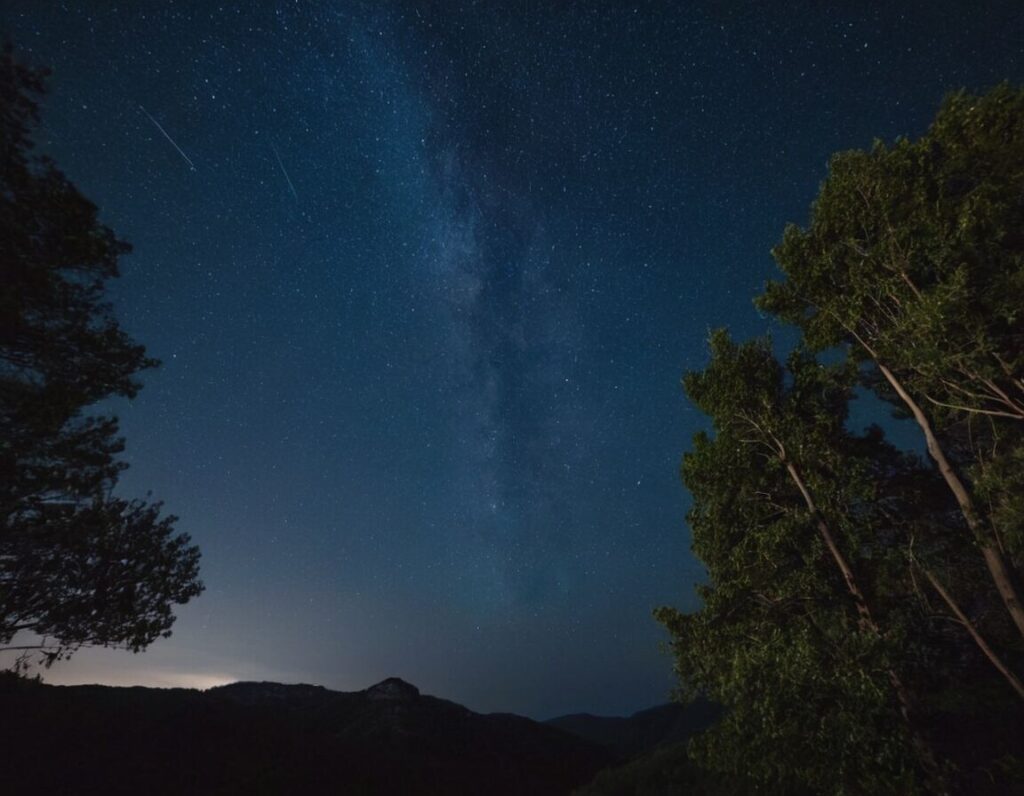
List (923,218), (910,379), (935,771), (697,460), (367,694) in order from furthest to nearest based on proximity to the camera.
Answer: (367,694), (697,460), (910,379), (923,218), (935,771)

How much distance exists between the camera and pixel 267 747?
38.1 m

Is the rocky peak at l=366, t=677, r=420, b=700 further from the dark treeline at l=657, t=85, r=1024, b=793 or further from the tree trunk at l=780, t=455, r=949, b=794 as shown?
the tree trunk at l=780, t=455, r=949, b=794

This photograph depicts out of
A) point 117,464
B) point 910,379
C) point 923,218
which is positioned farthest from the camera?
point 117,464

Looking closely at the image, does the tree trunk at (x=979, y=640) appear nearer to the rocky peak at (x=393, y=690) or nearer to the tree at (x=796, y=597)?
the tree at (x=796, y=597)

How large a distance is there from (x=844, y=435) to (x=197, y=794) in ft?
130

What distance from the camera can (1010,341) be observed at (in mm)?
9719

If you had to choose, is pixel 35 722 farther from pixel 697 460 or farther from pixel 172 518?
pixel 697 460

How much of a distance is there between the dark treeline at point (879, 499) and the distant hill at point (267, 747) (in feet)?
81.5

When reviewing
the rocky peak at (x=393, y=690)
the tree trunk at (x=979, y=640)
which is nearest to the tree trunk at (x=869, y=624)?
the tree trunk at (x=979, y=640)

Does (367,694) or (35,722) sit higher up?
(367,694)

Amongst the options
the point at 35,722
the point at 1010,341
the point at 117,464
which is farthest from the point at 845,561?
the point at 35,722

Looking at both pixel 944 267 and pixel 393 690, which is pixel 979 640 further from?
pixel 393 690

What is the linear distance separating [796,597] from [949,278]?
320 inches

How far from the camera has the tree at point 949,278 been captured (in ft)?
29.4
